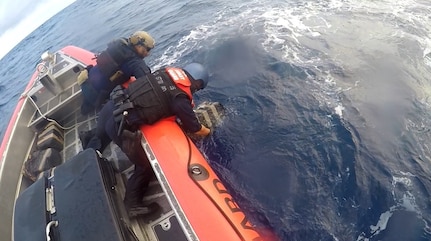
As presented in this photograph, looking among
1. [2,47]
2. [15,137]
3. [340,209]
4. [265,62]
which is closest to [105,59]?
[15,137]

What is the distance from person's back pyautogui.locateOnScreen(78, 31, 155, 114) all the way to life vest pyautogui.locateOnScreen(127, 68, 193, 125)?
40.4 inches

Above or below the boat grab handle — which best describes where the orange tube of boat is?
below

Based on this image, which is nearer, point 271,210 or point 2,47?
point 271,210

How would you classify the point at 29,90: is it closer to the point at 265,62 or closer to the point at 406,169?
the point at 265,62

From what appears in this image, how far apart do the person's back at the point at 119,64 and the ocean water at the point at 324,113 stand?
1.50 meters

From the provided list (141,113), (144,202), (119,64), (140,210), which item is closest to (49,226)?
(140,210)

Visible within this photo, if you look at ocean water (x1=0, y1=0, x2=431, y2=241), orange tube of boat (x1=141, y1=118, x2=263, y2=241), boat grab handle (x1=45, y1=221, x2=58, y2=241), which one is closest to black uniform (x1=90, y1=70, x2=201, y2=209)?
orange tube of boat (x1=141, y1=118, x2=263, y2=241)

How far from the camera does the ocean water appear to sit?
353 centimetres

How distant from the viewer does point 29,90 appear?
6.23m

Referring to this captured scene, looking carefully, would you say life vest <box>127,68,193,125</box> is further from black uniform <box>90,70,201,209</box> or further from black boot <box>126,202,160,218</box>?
black boot <box>126,202,160,218</box>

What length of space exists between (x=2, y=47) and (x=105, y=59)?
73.5 ft

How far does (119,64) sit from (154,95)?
1421 millimetres

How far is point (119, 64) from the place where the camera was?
4.71 m

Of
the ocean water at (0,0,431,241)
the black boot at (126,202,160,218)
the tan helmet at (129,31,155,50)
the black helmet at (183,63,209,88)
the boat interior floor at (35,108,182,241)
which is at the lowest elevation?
the ocean water at (0,0,431,241)
